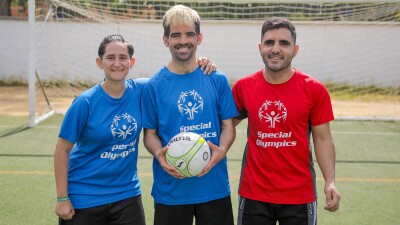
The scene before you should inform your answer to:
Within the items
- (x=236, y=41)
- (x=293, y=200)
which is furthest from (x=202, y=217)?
(x=236, y=41)

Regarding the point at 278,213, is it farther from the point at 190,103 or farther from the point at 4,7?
the point at 4,7

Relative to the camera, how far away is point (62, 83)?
1418 centimetres

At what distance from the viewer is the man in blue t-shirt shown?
340 cm

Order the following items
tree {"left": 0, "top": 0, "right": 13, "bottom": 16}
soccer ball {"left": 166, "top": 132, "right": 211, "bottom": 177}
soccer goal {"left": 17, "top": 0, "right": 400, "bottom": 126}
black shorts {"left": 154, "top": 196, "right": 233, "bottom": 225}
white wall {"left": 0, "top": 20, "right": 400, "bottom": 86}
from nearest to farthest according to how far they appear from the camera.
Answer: soccer ball {"left": 166, "top": 132, "right": 211, "bottom": 177}, black shorts {"left": 154, "top": 196, "right": 233, "bottom": 225}, soccer goal {"left": 17, "top": 0, "right": 400, "bottom": 126}, white wall {"left": 0, "top": 20, "right": 400, "bottom": 86}, tree {"left": 0, "top": 0, "right": 13, "bottom": 16}

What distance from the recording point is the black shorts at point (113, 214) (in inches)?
133

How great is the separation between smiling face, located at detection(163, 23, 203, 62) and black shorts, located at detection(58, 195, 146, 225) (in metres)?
1.05

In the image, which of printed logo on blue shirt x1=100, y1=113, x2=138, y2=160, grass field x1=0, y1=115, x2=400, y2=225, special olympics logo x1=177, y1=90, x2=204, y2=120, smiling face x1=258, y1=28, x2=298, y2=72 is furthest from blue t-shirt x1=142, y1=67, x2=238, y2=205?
grass field x1=0, y1=115, x2=400, y2=225

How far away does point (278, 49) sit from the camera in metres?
3.32

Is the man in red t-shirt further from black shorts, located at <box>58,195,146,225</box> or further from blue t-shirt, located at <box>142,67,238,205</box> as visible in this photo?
black shorts, located at <box>58,195,146,225</box>

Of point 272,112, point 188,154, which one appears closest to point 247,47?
point 272,112

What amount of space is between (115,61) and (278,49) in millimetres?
1086

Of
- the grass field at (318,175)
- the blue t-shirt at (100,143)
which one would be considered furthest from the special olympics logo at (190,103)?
the grass field at (318,175)

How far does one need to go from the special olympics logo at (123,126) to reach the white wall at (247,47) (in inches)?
500

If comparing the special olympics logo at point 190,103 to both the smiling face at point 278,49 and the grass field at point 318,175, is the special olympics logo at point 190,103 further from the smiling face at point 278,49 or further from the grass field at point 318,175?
the grass field at point 318,175
